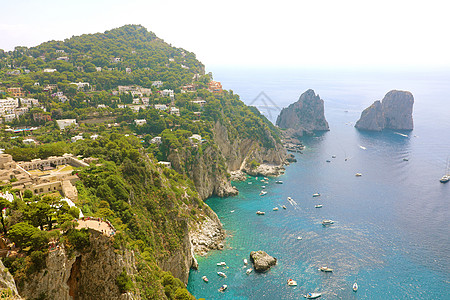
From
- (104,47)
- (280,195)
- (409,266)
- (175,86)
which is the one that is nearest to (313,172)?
(280,195)


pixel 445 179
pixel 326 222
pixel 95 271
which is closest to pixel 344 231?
pixel 326 222

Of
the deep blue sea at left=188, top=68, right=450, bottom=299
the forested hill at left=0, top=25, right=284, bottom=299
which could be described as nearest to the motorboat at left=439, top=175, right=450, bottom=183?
the deep blue sea at left=188, top=68, right=450, bottom=299

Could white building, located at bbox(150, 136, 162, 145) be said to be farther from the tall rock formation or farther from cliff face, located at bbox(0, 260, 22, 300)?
the tall rock formation

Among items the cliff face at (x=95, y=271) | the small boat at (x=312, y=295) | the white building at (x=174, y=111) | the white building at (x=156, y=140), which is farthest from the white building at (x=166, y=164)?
the cliff face at (x=95, y=271)

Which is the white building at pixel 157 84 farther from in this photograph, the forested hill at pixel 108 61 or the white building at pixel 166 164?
the white building at pixel 166 164

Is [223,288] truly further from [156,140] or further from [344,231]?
[156,140]

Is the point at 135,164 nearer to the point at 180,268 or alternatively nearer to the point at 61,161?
the point at 61,161
